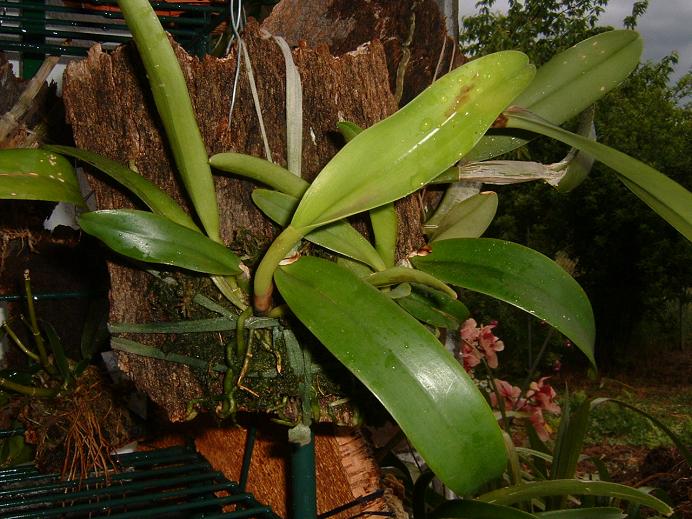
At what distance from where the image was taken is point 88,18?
1.11m

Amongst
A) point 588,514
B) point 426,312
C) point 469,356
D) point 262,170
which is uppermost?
point 262,170

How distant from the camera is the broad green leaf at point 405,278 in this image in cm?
40

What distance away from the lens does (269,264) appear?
0.39m

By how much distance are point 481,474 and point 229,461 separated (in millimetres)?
477

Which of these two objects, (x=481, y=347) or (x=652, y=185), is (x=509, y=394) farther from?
(x=652, y=185)

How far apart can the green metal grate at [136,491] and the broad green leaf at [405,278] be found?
28 centimetres

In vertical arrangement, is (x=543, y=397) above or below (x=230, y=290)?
below

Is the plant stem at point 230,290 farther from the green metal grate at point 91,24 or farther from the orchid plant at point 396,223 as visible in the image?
the green metal grate at point 91,24

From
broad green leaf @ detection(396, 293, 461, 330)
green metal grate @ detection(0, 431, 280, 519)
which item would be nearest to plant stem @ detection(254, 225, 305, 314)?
broad green leaf @ detection(396, 293, 461, 330)

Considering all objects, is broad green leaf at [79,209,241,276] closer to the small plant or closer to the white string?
the white string

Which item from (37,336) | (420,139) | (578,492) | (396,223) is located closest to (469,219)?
(396,223)

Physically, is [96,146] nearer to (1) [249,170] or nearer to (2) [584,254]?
→ (1) [249,170]

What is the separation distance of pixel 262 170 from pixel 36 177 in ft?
0.56

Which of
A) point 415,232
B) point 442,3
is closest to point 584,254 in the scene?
point 442,3
